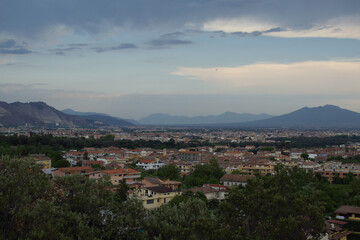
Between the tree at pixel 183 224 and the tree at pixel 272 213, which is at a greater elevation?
the tree at pixel 272 213

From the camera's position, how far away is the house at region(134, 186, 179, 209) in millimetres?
21188

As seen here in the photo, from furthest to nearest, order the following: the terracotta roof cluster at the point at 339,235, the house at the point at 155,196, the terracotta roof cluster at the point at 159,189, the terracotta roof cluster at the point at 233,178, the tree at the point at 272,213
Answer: the terracotta roof cluster at the point at 233,178
the terracotta roof cluster at the point at 159,189
the house at the point at 155,196
the terracotta roof cluster at the point at 339,235
the tree at the point at 272,213

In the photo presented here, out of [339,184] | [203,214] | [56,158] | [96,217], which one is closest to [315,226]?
[203,214]

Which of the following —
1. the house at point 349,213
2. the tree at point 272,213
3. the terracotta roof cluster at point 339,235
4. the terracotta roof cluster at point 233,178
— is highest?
the tree at point 272,213

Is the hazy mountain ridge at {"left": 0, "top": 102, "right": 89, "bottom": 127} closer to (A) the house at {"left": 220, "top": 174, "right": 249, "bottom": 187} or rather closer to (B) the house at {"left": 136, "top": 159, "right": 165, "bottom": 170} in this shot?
(B) the house at {"left": 136, "top": 159, "right": 165, "bottom": 170}

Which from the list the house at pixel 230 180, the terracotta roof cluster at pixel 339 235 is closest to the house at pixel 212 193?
the house at pixel 230 180

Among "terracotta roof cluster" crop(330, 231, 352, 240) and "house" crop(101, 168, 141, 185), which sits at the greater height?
"house" crop(101, 168, 141, 185)

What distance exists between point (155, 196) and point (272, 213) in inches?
471

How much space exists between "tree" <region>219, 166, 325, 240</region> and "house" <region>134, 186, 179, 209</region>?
10830 millimetres

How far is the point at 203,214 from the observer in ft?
37.9

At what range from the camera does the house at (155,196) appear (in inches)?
834

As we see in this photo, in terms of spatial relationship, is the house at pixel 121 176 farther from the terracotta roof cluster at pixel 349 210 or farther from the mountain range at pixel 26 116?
the mountain range at pixel 26 116

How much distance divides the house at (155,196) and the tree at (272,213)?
10.8 m

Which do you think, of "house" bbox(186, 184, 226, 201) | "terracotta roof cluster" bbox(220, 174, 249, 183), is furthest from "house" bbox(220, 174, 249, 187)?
"house" bbox(186, 184, 226, 201)
